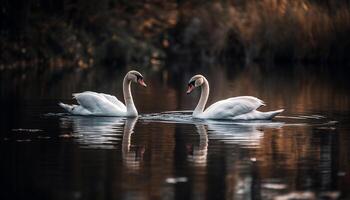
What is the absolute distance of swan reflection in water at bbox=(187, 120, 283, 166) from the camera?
1367 cm

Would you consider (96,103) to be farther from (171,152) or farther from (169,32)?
(169,32)

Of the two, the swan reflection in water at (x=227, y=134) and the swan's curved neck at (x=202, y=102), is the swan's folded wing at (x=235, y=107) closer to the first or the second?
the swan reflection in water at (x=227, y=134)

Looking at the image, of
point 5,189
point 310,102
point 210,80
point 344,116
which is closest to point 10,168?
point 5,189

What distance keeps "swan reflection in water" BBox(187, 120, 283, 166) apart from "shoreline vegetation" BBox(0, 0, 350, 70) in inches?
775

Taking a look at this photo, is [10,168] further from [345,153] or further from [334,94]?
[334,94]

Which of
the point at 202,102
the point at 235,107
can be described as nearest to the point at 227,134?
the point at 235,107

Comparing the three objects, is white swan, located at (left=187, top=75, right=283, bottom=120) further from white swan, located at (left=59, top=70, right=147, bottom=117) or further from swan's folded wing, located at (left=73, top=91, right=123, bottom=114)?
swan's folded wing, located at (left=73, top=91, right=123, bottom=114)

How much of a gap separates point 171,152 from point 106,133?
2.50 meters

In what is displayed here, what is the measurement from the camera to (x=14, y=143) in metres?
14.5

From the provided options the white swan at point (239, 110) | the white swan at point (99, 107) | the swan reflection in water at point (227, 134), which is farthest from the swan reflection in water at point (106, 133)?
the white swan at point (239, 110)

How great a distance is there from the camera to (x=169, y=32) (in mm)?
51750

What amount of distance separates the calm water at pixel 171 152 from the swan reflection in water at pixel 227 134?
0.01 metres

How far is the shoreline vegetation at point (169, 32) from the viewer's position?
1554 inches

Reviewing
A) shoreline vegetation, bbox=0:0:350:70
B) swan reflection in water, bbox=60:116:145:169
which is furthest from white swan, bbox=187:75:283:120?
shoreline vegetation, bbox=0:0:350:70
